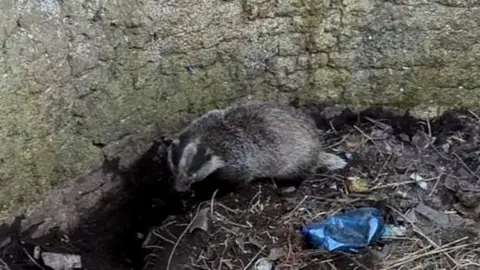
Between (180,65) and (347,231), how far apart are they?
1.30 meters

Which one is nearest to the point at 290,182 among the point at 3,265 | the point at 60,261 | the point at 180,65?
the point at 180,65

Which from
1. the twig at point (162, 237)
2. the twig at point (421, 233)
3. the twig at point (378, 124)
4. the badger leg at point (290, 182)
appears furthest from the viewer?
the twig at point (378, 124)

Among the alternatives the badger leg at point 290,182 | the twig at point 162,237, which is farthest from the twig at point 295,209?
the twig at point 162,237

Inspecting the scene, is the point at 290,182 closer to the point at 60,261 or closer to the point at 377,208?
the point at 377,208

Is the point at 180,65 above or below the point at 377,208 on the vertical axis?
above

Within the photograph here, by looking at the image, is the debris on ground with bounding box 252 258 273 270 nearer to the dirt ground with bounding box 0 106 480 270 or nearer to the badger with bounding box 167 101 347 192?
the dirt ground with bounding box 0 106 480 270

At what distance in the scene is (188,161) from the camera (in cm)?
502

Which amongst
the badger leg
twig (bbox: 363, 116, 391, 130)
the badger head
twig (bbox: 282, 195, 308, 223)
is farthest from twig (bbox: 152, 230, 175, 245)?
twig (bbox: 363, 116, 391, 130)

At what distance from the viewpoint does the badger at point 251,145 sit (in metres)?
5.11

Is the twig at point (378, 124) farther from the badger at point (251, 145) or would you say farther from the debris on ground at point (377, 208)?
the badger at point (251, 145)

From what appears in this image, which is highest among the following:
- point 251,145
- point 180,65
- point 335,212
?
point 180,65

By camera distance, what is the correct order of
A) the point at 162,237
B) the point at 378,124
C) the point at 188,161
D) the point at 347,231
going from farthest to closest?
the point at 378,124, the point at 188,161, the point at 162,237, the point at 347,231

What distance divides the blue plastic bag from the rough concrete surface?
1058 mm

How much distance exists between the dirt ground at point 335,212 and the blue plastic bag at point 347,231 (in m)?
0.05
